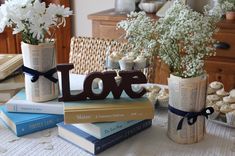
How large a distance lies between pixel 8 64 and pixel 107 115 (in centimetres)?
60

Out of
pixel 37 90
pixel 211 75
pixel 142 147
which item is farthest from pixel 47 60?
pixel 211 75

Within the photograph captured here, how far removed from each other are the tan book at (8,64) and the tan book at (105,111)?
1.46 ft

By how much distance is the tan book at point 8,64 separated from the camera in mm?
1366

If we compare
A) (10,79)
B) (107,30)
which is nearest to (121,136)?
(10,79)

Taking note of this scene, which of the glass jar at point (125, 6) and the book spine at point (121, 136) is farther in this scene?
the glass jar at point (125, 6)

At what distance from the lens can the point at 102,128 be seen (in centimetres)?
99

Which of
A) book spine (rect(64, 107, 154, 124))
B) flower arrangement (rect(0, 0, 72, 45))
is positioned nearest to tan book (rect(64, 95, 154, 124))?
book spine (rect(64, 107, 154, 124))

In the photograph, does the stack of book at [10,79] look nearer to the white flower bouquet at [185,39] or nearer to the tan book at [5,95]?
the tan book at [5,95]

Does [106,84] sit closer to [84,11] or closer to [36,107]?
[36,107]

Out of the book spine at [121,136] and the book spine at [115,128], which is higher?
the book spine at [115,128]

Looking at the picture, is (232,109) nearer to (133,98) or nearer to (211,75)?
(133,98)

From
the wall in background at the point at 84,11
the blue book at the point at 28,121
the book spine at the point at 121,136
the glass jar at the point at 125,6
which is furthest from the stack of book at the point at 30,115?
the wall in background at the point at 84,11

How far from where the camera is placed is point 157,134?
111 cm

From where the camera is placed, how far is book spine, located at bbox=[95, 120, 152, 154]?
39.3 inches
